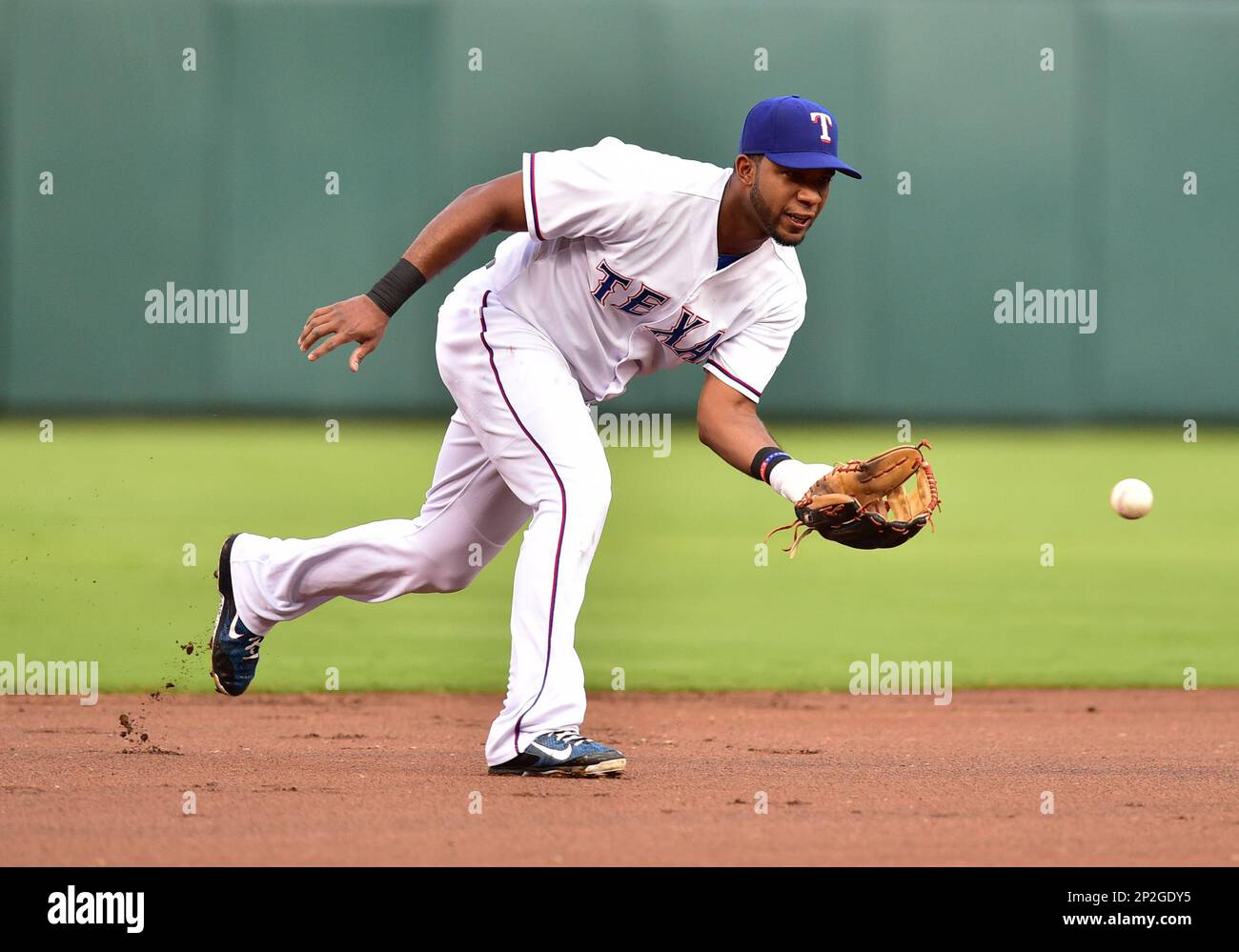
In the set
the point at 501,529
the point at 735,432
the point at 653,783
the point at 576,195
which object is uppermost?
the point at 576,195

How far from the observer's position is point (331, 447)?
14.8m

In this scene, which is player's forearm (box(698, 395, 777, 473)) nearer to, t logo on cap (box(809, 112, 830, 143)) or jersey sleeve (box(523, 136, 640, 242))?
jersey sleeve (box(523, 136, 640, 242))

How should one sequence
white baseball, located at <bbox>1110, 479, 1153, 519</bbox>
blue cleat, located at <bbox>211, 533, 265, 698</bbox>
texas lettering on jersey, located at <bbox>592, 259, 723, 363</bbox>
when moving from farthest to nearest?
white baseball, located at <bbox>1110, 479, 1153, 519</bbox>, blue cleat, located at <bbox>211, 533, 265, 698</bbox>, texas lettering on jersey, located at <bbox>592, 259, 723, 363</bbox>

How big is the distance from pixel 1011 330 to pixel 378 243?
20.2 ft

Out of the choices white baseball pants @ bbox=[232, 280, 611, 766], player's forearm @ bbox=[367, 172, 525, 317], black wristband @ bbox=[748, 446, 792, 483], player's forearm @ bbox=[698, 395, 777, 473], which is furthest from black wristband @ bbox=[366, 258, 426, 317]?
black wristband @ bbox=[748, 446, 792, 483]

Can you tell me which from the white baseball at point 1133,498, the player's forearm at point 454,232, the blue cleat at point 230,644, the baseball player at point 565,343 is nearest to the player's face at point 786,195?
the baseball player at point 565,343

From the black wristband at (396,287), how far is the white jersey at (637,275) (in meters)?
0.33

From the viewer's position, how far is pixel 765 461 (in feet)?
14.3

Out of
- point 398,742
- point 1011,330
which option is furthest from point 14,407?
point 398,742

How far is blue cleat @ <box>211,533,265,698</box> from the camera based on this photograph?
4980 mm

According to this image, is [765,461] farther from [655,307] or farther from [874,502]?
[655,307]

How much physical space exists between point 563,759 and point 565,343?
111cm

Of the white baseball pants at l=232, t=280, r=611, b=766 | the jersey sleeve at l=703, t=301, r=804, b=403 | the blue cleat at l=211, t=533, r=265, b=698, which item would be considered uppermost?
the jersey sleeve at l=703, t=301, r=804, b=403

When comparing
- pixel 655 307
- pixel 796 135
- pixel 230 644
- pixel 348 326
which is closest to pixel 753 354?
pixel 655 307
